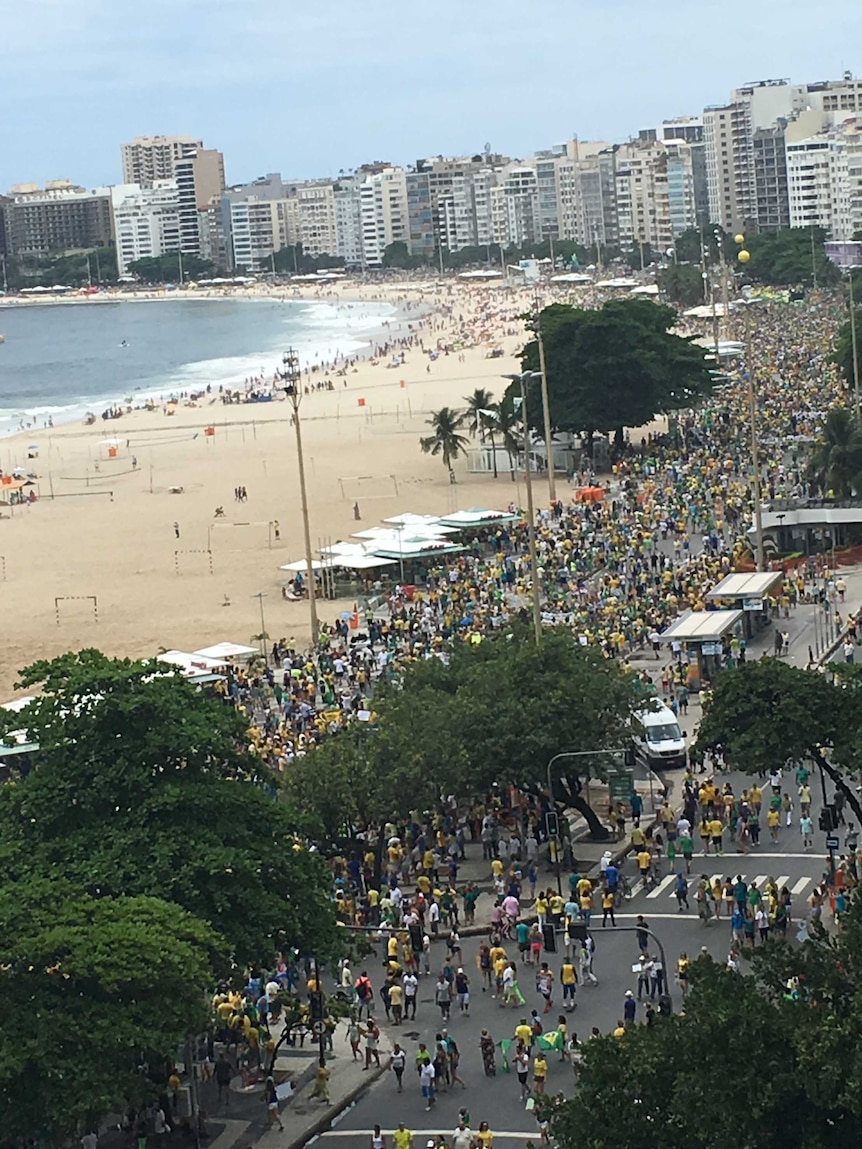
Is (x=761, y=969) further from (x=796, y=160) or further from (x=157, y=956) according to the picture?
(x=796, y=160)

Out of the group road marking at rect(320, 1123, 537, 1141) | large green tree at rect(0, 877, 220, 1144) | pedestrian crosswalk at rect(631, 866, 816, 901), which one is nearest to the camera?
large green tree at rect(0, 877, 220, 1144)

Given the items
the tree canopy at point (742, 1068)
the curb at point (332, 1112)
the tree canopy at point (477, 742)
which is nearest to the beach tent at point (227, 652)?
the tree canopy at point (477, 742)

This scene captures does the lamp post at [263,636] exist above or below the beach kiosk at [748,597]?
below

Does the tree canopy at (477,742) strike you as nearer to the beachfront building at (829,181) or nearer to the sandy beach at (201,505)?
the sandy beach at (201,505)

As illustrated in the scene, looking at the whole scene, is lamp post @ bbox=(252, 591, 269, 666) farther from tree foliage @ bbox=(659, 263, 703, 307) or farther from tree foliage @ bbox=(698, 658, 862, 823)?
tree foliage @ bbox=(659, 263, 703, 307)

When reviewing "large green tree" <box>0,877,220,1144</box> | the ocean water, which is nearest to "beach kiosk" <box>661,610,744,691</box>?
"large green tree" <box>0,877,220,1144</box>

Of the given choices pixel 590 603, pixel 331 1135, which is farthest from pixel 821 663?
pixel 331 1135

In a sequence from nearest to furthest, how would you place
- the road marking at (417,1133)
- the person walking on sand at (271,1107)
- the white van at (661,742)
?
the road marking at (417,1133) → the person walking on sand at (271,1107) → the white van at (661,742)
